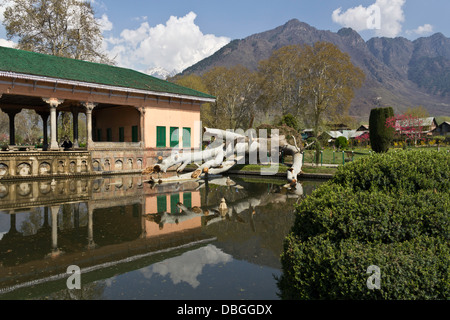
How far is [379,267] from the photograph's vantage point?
3506 mm

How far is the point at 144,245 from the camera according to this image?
7.02m

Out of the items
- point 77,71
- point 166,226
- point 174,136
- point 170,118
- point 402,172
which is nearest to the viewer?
point 402,172

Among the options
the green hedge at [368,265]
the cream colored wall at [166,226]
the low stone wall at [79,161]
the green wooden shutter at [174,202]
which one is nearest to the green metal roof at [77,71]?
the low stone wall at [79,161]

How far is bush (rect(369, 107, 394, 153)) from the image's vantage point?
27.6 m

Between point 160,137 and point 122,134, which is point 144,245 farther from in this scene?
point 122,134

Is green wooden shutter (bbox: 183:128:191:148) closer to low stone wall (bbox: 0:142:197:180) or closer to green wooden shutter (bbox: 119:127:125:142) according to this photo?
low stone wall (bbox: 0:142:197:180)

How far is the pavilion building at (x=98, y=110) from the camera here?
1970cm

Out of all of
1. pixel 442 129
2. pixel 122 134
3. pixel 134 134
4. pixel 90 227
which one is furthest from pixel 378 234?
pixel 442 129

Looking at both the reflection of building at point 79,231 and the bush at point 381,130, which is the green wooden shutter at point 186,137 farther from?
the bush at point 381,130

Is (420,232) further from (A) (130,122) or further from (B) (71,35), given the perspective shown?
(B) (71,35)

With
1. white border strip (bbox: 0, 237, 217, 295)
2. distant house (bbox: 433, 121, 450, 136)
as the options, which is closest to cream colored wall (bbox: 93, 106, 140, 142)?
white border strip (bbox: 0, 237, 217, 295)

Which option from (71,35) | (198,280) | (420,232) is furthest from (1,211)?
(71,35)

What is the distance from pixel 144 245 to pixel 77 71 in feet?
65.7

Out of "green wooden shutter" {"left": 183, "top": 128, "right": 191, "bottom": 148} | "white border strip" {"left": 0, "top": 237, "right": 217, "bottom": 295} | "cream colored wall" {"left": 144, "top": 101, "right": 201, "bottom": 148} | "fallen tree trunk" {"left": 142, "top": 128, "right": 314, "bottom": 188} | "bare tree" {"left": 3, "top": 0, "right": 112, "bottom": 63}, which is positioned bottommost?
"white border strip" {"left": 0, "top": 237, "right": 217, "bottom": 295}
